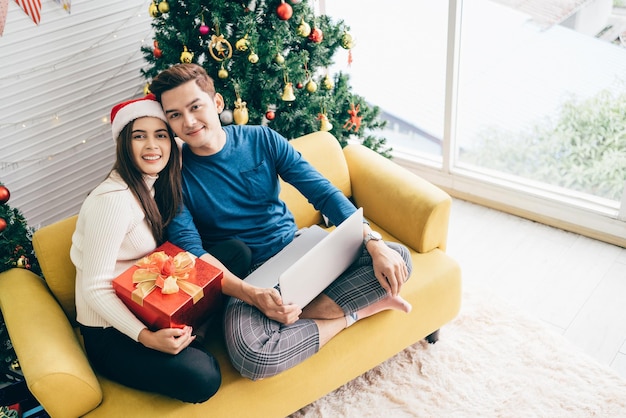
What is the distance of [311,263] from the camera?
1497 millimetres

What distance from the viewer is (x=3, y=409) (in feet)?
5.08

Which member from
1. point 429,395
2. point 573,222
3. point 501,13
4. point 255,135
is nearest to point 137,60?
point 255,135

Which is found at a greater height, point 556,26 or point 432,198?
point 556,26

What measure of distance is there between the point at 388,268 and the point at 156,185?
31.4 inches

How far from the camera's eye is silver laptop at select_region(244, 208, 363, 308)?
1478 mm

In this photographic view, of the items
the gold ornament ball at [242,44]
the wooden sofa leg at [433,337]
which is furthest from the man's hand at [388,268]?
the gold ornament ball at [242,44]

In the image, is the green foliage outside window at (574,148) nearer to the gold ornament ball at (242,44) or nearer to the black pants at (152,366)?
the gold ornament ball at (242,44)

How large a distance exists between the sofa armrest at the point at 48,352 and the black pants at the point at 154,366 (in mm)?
59

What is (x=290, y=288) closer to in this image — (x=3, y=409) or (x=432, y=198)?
(x=432, y=198)

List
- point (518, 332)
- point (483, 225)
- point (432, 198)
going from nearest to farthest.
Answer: point (432, 198), point (518, 332), point (483, 225)

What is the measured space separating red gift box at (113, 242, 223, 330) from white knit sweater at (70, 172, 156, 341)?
0.04 meters

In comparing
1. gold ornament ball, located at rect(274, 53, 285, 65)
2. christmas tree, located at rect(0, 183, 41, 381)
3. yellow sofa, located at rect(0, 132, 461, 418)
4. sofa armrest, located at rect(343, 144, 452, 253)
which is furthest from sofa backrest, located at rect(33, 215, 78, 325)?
sofa armrest, located at rect(343, 144, 452, 253)

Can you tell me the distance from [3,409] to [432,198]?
152 cm

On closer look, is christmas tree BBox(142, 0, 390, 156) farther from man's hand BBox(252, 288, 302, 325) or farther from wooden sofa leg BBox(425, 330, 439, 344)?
wooden sofa leg BBox(425, 330, 439, 344)
